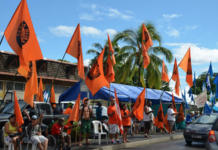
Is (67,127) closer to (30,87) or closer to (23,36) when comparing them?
(30,87)

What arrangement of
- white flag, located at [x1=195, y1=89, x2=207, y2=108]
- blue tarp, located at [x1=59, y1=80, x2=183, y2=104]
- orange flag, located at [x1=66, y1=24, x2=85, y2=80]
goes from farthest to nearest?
white flag, located at [x1=195, y1=89, x2=207, y2=108], blue tarp, located at [x1=59, y1=80, x2=183, y2=104], orange flag, located at [x1=66, y1=24, x2=85, y2=80]

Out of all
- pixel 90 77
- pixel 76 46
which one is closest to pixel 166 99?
pixel 90 77

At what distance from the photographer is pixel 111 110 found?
450 inches

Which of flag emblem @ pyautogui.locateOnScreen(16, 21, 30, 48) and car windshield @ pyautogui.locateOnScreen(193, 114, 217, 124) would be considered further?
car windshield @ pyautogui.locateOnScreen(193, 114, 217, 124)

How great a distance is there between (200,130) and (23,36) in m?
8.01

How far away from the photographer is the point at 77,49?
31.0 ft

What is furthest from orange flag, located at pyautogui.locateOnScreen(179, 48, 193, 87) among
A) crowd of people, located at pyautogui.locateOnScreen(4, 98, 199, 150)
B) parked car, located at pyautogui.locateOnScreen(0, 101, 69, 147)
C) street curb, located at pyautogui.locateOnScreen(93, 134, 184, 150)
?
parked car, located at pyautogui.locateOnScreen(0, 101, 69, 147)

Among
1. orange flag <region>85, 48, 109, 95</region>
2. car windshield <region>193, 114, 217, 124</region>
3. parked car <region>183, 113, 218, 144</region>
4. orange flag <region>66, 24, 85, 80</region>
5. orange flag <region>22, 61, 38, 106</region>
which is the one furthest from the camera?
car windshield <region>193, 114, 217, 124</region>

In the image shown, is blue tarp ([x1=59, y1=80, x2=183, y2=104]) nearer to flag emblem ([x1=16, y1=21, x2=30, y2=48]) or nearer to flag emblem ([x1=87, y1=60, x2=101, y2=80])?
flag emblem ([x1=87, y1=60, x2=101, y2=80])

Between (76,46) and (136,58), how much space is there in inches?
696

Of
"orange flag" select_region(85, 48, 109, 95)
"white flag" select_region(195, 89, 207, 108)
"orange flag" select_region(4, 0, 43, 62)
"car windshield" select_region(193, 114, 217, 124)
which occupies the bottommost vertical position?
"car windshield" select_region(193, 114, 217, 124)

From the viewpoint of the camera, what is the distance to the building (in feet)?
84.3

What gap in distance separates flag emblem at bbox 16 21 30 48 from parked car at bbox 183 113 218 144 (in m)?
7.83

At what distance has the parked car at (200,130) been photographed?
11.4 metres
